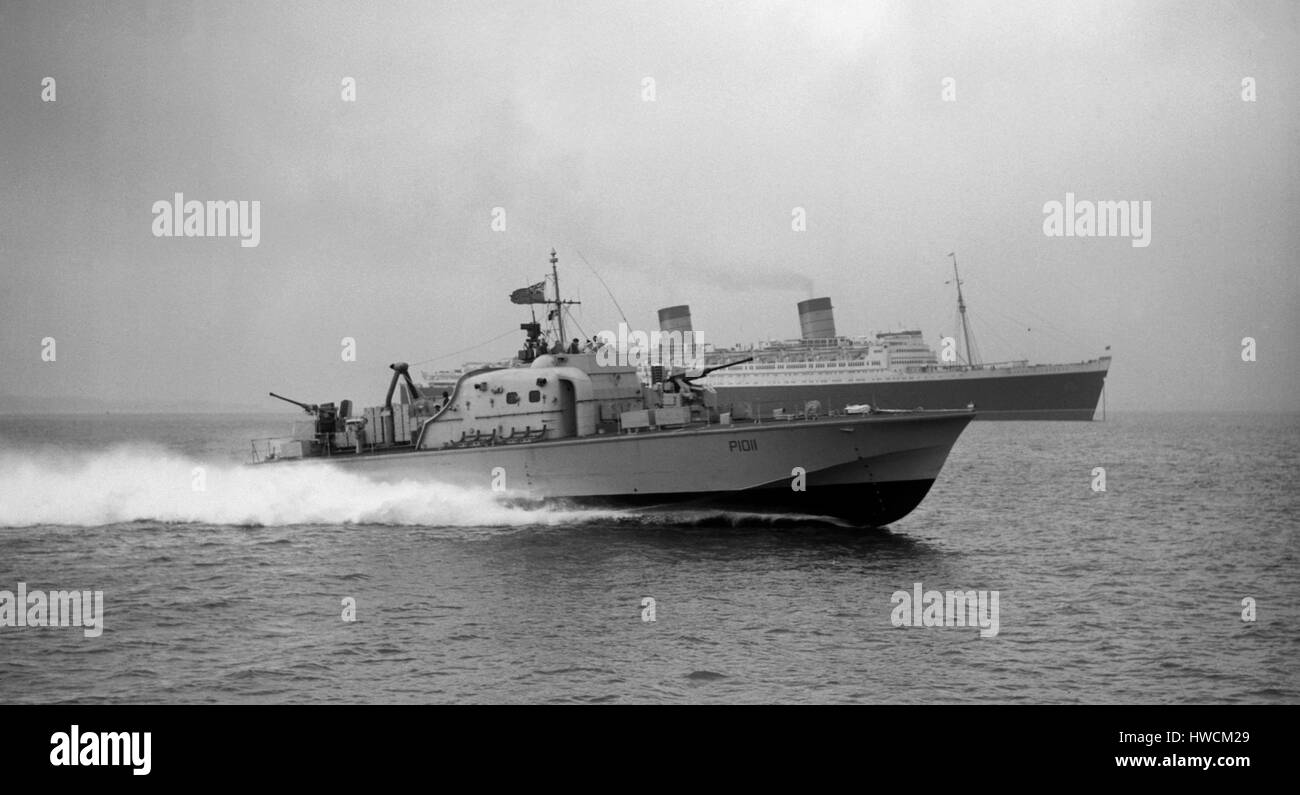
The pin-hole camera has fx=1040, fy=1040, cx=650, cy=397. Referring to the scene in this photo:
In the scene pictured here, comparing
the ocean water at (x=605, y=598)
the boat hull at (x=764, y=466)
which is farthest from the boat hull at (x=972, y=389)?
the boat hull at (x=764, y=466)

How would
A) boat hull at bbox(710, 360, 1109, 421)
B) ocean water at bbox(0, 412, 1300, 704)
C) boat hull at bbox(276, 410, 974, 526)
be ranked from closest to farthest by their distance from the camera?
1. ocean water at bbox(0, 412, 1300, 704)
2. boat hull at bbox(276, 410, 974, 526)
3. boat hull at bbox(710, 360, 1109, 421)

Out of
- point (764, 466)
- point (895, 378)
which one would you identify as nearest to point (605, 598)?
point (764, 466)

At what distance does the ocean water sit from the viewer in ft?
44.2

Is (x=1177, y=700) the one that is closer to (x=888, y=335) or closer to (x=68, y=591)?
(x=68, y=591)

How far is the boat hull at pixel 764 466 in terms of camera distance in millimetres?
24047

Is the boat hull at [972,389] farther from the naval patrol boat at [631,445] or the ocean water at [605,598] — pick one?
the naval patrol boat at [631,445]

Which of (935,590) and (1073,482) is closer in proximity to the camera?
(935,590)

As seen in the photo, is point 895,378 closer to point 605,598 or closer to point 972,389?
point 972,389

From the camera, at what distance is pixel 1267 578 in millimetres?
21062

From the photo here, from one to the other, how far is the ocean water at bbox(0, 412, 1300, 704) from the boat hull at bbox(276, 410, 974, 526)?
75cm

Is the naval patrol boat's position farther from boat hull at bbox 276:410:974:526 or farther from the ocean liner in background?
the ocean liner in background

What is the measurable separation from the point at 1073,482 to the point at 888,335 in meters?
50.6

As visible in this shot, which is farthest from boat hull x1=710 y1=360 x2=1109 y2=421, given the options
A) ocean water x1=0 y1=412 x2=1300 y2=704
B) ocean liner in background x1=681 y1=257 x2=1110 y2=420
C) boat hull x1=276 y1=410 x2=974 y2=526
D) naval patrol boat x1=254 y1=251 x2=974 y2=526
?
boat hull x1=276 y1=410 x2=974 y2=526
